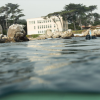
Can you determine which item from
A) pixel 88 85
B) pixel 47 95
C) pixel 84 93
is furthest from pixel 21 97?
pixel 88 85

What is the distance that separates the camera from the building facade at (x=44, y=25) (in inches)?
2689

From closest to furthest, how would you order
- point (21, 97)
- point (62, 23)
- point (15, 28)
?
point (21, 97) → point (15, 28) → point (62, 23)

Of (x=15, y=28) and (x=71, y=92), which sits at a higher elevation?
(x=15, y=28)

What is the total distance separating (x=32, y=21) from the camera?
72812 mm

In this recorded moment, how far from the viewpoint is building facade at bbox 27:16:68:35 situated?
6831 centimetres

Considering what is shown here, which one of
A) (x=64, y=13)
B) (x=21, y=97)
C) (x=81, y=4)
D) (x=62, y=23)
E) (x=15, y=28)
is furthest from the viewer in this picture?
(x=62, y=23)

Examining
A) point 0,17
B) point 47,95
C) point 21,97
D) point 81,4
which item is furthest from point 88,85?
point 0,17

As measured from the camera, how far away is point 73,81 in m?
2.38

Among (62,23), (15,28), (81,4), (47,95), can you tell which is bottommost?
(47,95)

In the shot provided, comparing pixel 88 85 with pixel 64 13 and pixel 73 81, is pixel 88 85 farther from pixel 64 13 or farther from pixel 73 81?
pixel 64 13

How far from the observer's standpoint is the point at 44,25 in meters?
71.4

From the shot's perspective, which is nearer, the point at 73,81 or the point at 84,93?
the point at 84,93

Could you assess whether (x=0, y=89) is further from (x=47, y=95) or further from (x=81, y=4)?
(x=81, y=4)

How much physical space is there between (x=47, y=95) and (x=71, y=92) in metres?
0.30
